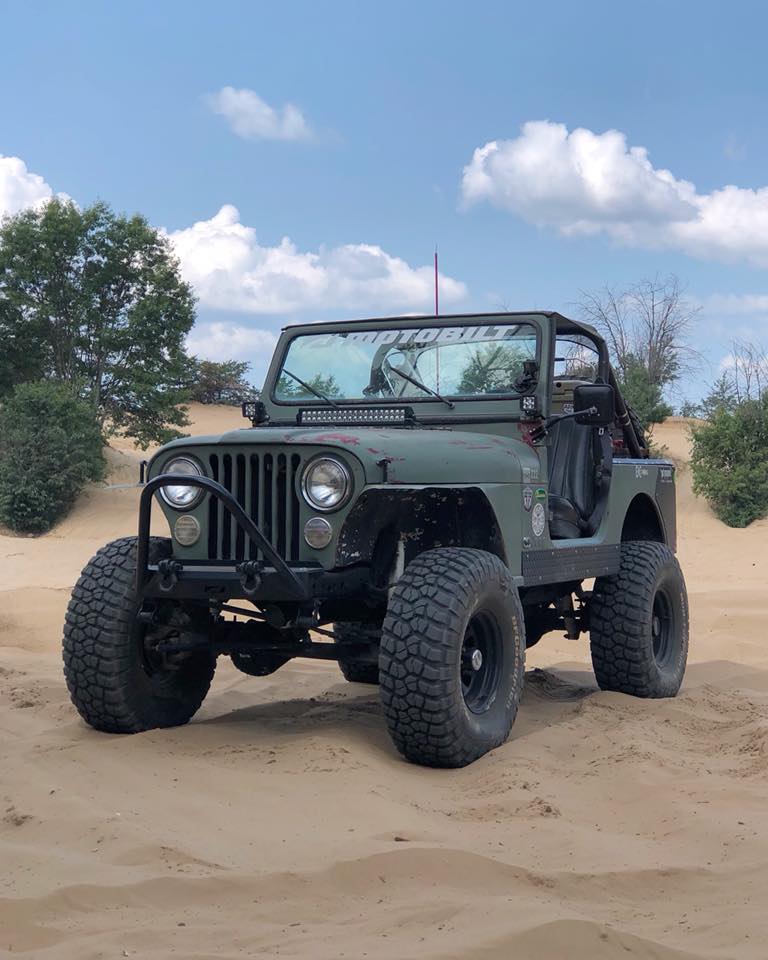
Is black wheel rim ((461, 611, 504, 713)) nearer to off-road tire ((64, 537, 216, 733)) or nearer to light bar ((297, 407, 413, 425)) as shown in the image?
light bar ((297, 407, 413, 425))

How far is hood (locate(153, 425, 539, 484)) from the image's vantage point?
4.90 m

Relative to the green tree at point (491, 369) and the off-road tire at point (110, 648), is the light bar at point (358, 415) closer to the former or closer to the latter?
the green tree at point (491, 369)

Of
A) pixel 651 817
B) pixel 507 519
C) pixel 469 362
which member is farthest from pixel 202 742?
A: pixel 469 362

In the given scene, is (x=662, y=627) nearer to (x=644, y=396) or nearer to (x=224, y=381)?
(x=644, y=396)

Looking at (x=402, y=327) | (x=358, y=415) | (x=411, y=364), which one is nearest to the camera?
(x=358, y=415)

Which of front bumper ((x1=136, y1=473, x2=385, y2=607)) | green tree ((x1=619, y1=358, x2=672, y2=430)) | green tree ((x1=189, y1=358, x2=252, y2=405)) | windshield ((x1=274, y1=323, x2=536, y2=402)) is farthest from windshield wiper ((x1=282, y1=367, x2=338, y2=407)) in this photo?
green tree ((x1=189, y1=358, x2=252, y2=405))

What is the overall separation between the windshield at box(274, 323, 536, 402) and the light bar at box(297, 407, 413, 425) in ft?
0.41

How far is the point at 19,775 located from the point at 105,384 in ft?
71.4

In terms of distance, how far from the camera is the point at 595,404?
19.0 ft

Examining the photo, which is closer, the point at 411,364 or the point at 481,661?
the point at 481,661

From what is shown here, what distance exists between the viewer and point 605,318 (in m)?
26.2

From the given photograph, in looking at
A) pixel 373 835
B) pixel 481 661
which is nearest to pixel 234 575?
pixel 481 661

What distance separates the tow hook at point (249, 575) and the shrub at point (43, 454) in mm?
16089

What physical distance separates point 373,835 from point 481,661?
4.98ft
